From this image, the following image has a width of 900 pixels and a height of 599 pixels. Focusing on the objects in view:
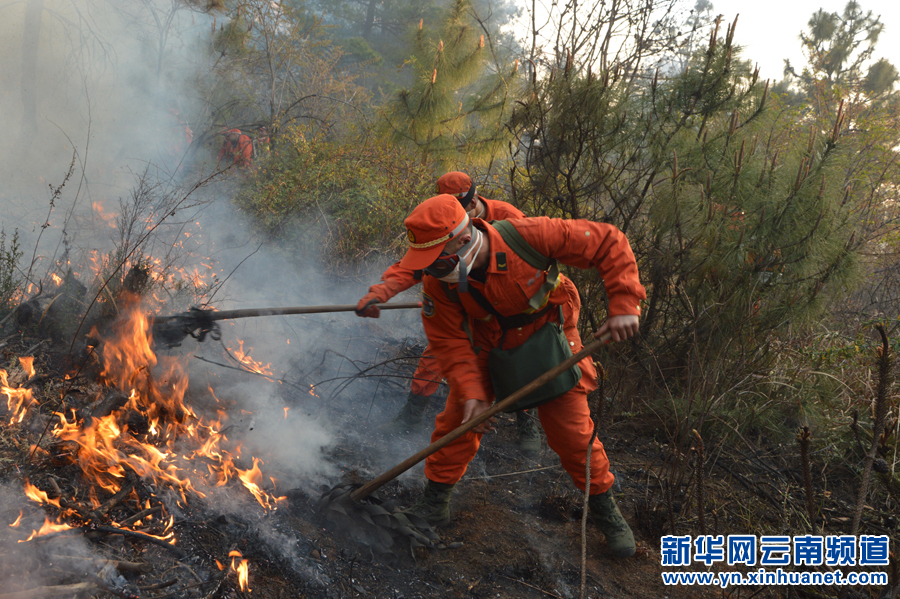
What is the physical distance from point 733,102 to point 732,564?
139 inches

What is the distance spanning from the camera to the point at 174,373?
3.47m

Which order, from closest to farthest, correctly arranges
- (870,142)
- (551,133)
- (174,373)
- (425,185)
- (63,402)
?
(63,402) → (174,373) → (551,133) → (870,142) → (425,185)

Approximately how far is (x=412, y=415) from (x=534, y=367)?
71.9 inches

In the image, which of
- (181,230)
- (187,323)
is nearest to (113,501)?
(187,323)

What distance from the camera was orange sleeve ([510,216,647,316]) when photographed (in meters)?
2.39

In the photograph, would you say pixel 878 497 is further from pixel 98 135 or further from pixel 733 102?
pixel 98 135

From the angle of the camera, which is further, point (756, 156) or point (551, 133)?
point (551, 133)

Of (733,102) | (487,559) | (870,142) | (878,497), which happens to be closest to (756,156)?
(733,102)

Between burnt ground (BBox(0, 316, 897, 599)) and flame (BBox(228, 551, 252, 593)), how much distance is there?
0.02m

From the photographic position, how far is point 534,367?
8.66 ft

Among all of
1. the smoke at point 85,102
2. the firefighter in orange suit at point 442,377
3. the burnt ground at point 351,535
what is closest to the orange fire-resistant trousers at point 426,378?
the firefighter in orange suit at point 442,377

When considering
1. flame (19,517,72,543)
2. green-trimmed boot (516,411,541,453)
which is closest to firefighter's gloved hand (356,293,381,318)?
flame (19,517,72,543)

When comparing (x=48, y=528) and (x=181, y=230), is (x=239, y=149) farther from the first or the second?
(x=48, y=528)

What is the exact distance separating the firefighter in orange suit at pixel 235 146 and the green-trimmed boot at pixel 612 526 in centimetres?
720
